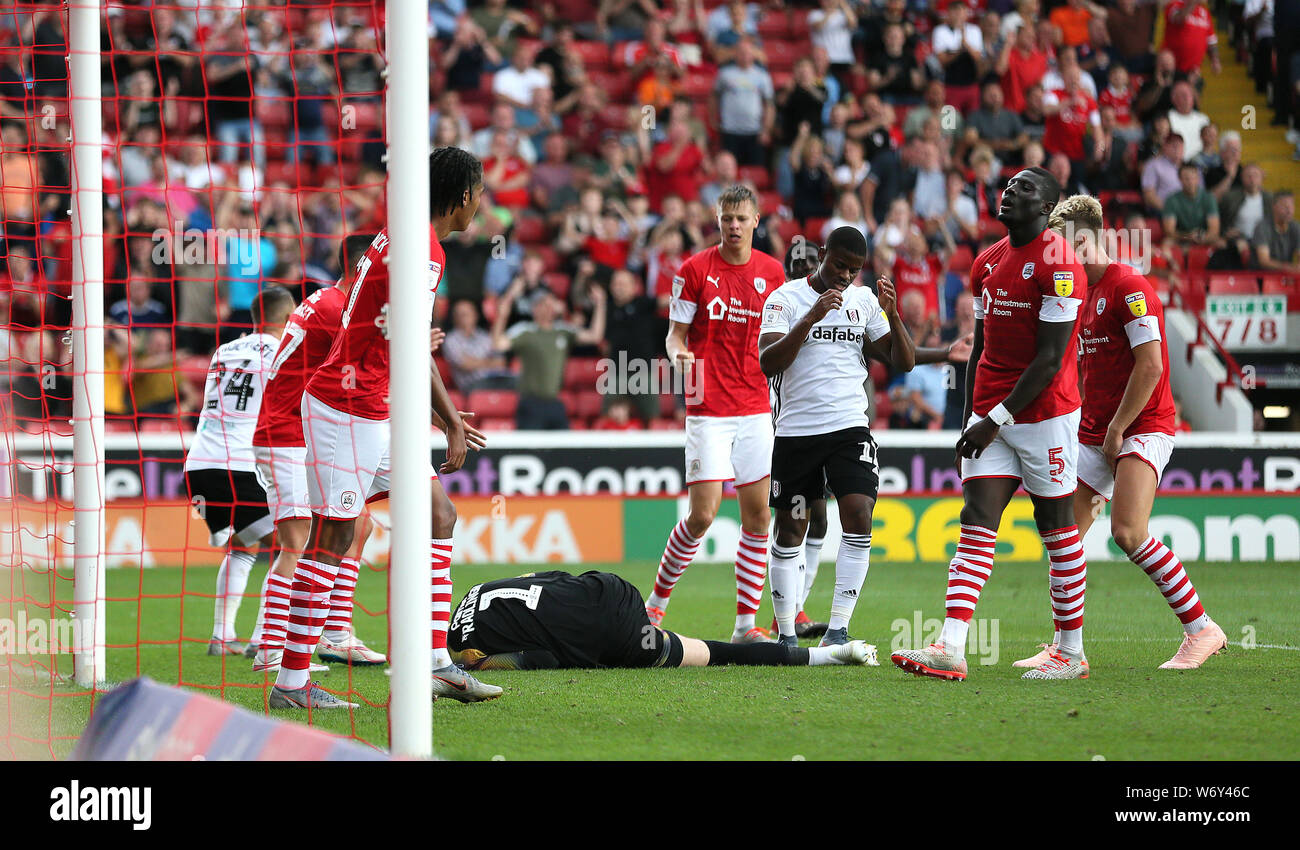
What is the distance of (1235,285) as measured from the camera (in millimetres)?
13727

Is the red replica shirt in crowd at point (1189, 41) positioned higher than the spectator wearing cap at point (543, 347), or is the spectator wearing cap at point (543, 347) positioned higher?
the red replica shirt in crowd at point (1189, 41)

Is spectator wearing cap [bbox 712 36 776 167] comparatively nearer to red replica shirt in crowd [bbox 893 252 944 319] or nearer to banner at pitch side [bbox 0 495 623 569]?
red replica shirt in crowd [bbox 893 252 944 319]

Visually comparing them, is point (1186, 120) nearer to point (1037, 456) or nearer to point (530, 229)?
point (530, 229)

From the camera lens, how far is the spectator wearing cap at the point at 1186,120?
15.4 metres

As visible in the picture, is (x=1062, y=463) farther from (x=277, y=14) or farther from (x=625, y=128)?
(x=277, y=14)

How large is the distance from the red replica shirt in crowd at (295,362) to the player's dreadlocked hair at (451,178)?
74 centimetres

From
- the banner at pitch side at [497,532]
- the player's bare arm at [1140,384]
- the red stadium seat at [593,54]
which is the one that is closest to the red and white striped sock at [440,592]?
the player's bare arm at [1140,384]

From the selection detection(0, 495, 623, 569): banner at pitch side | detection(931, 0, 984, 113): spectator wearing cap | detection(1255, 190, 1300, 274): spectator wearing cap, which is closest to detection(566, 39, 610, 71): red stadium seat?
detection(931, 0, 984, 113): spectator wearing cap

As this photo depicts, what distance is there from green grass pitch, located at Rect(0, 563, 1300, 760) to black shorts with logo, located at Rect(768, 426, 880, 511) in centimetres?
88

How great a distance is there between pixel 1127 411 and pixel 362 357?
3394mm

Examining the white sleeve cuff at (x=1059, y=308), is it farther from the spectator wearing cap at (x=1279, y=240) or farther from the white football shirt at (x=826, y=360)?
the spectator wearing cap at (x=1279, y=240)

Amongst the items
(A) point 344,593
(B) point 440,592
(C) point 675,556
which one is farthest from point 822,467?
(A) point 344,593

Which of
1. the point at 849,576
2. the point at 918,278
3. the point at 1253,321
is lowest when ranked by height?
the point at 849,576

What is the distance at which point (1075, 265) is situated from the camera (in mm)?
5770
